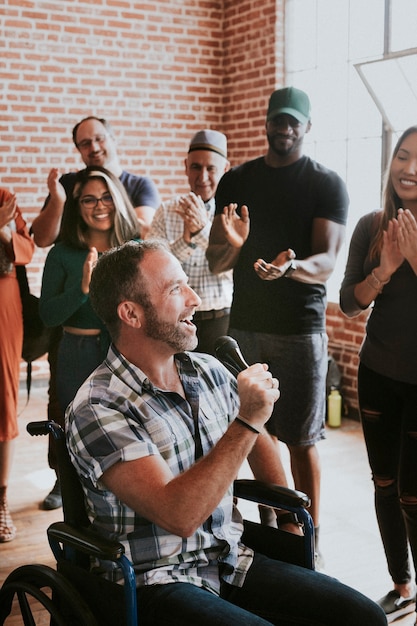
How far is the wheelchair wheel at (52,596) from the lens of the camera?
156cm

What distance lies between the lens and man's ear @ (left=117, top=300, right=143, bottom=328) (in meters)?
1.76

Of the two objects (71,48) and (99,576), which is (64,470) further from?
(71,48)

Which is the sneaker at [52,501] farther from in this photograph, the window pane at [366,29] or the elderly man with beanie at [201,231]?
the window pane at [366,29]

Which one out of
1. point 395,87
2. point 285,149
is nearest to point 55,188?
point 285,149

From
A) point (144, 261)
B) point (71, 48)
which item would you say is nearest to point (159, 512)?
point (144, 261)

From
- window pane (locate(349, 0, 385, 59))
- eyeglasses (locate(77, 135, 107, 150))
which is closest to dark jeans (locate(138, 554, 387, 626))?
eyeglasses (locate(77, 135, 107, 150))

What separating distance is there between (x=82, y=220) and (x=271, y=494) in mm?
1600

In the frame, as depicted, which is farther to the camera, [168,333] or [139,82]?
[139,82]

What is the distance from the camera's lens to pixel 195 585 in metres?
1.70

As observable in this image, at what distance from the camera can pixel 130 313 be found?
5.80 feet

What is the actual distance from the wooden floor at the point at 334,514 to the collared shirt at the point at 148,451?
1.13m

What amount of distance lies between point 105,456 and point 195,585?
1.17 ft

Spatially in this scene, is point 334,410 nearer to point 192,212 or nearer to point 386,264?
point 192,212

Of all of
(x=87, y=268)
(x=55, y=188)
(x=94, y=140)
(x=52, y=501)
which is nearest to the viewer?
(x=87, y=268)
